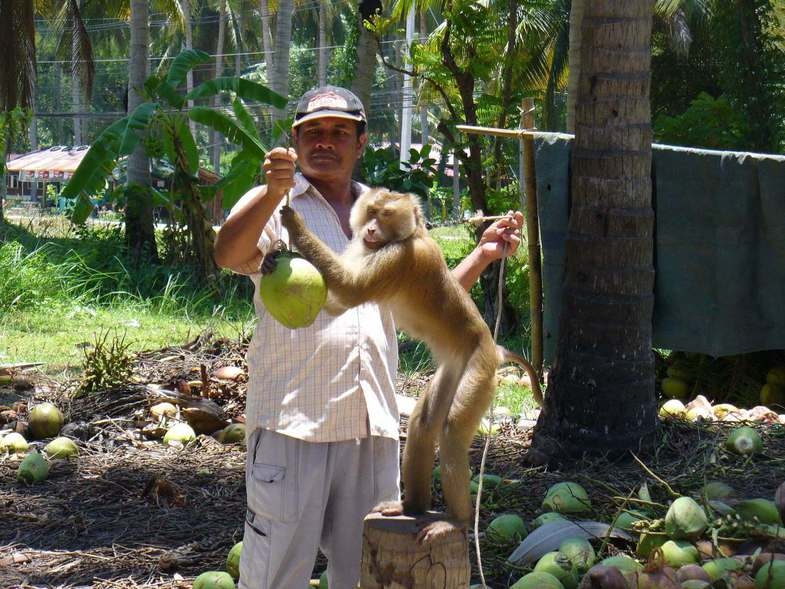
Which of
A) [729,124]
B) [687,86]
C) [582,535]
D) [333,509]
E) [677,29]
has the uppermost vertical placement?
[677,29]

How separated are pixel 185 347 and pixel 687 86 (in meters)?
14.9

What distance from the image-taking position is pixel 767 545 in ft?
13.3

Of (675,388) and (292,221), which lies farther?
(675,388)

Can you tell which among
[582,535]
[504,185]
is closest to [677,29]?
[504,185]

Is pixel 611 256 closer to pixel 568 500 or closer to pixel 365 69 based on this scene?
pixel 568 500

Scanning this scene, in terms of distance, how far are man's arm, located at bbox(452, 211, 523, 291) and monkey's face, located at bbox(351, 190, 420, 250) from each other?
0.38m

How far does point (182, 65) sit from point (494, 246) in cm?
1145

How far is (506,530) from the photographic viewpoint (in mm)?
4699

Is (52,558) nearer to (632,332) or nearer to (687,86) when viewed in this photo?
(632,332)

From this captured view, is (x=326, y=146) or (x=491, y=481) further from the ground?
(x=326, y=146)

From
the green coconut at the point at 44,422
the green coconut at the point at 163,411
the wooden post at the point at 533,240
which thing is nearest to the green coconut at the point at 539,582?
the wooden post at the point at 533,240

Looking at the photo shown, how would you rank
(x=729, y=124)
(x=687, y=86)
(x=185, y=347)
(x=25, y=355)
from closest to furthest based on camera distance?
(x=185, y=347), (x=25, y=355), (x=729, y=124), (x=687, y=86)

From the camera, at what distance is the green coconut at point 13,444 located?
707cm

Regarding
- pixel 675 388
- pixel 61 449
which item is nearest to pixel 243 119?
pixel 61 449
